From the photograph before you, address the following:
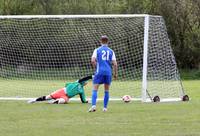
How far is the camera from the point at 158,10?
1903 inches

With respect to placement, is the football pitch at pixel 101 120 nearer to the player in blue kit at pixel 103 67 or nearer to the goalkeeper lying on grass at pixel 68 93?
the player in blue kit at pixel 103 67

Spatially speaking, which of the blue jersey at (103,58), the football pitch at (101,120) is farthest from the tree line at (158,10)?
the blue jersey at (103,58)

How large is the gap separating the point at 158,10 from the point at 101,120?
34653 millimetres

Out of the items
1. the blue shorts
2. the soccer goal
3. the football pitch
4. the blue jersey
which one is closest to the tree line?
the soccer goal

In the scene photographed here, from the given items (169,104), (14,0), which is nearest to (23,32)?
(169,104)

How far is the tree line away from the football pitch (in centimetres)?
2648

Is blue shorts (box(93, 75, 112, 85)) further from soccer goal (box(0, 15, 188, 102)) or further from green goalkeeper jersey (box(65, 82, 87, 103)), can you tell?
soccer goal (box(0, 15, 188, 102))

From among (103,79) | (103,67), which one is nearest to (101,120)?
(103,79)

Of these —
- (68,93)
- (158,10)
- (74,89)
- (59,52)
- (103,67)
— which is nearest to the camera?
(103,67)

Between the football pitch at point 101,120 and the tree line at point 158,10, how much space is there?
26.5 metres

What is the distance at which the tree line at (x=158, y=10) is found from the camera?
4525cm

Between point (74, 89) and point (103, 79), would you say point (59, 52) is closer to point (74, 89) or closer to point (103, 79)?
point (74, 89)

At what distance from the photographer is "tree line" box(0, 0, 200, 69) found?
45.2 m

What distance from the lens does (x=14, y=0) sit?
4872cm
